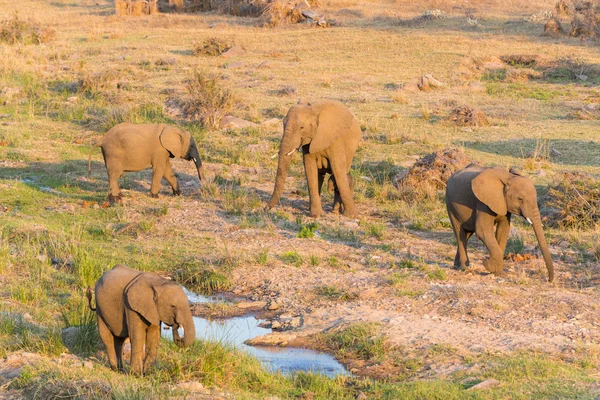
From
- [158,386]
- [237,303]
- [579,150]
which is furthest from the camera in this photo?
[579,150]

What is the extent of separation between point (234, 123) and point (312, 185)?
5.27 m

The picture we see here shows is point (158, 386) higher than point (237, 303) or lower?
higher

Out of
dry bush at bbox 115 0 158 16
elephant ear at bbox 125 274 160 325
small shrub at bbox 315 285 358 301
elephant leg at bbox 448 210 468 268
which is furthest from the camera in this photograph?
dry bush at bbox 115 0 158 16

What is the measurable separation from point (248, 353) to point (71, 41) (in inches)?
824

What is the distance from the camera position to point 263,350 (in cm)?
818

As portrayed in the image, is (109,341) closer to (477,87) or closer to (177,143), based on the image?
(177,143)

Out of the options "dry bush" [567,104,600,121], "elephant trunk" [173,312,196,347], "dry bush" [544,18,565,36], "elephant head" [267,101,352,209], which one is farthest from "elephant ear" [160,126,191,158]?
"dry bush" [544,18,565,36]

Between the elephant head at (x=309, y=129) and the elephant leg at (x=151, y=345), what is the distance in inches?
213

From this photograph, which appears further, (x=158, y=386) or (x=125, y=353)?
(x=125, y=353)

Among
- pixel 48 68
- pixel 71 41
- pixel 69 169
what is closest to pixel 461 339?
pixel 69 169

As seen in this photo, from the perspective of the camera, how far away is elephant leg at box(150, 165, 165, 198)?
12.8 m

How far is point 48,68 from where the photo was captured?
74.6 ft

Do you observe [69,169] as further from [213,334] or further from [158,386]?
[158,386]

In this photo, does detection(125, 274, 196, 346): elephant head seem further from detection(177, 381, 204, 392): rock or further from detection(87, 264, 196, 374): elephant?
detection(177, 381, 204, 392): rock
